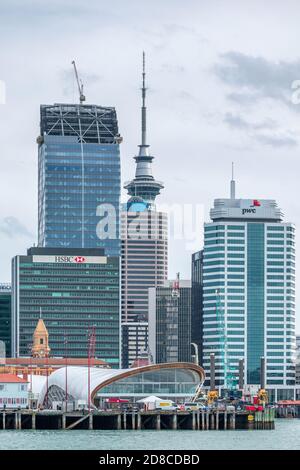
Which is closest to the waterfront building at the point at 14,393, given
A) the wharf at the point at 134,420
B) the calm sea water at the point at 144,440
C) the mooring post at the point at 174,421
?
the wharf at the point at 134,420

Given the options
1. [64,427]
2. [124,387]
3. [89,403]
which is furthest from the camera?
[124,387]

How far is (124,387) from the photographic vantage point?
648ft

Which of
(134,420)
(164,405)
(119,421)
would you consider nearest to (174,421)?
(134,420)

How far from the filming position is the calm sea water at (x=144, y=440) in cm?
11379

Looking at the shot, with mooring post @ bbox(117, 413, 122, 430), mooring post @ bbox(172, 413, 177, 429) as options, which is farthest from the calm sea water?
mooring post @ bbox(117, 413, 122, 430)

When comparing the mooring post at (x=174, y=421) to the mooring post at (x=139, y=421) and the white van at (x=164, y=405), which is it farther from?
the white van at (x=164, y=405)

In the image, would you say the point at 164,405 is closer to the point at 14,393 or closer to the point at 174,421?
the point at 174,421

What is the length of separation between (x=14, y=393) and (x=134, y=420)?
132ft

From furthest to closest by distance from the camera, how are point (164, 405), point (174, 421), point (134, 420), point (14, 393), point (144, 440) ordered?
point (14, 393)
point (164, 405)
point (174, 421)
point (134, 420)
point (144, 440)

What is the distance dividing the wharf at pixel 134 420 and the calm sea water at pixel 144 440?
7993mm

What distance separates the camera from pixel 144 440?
412 ft
